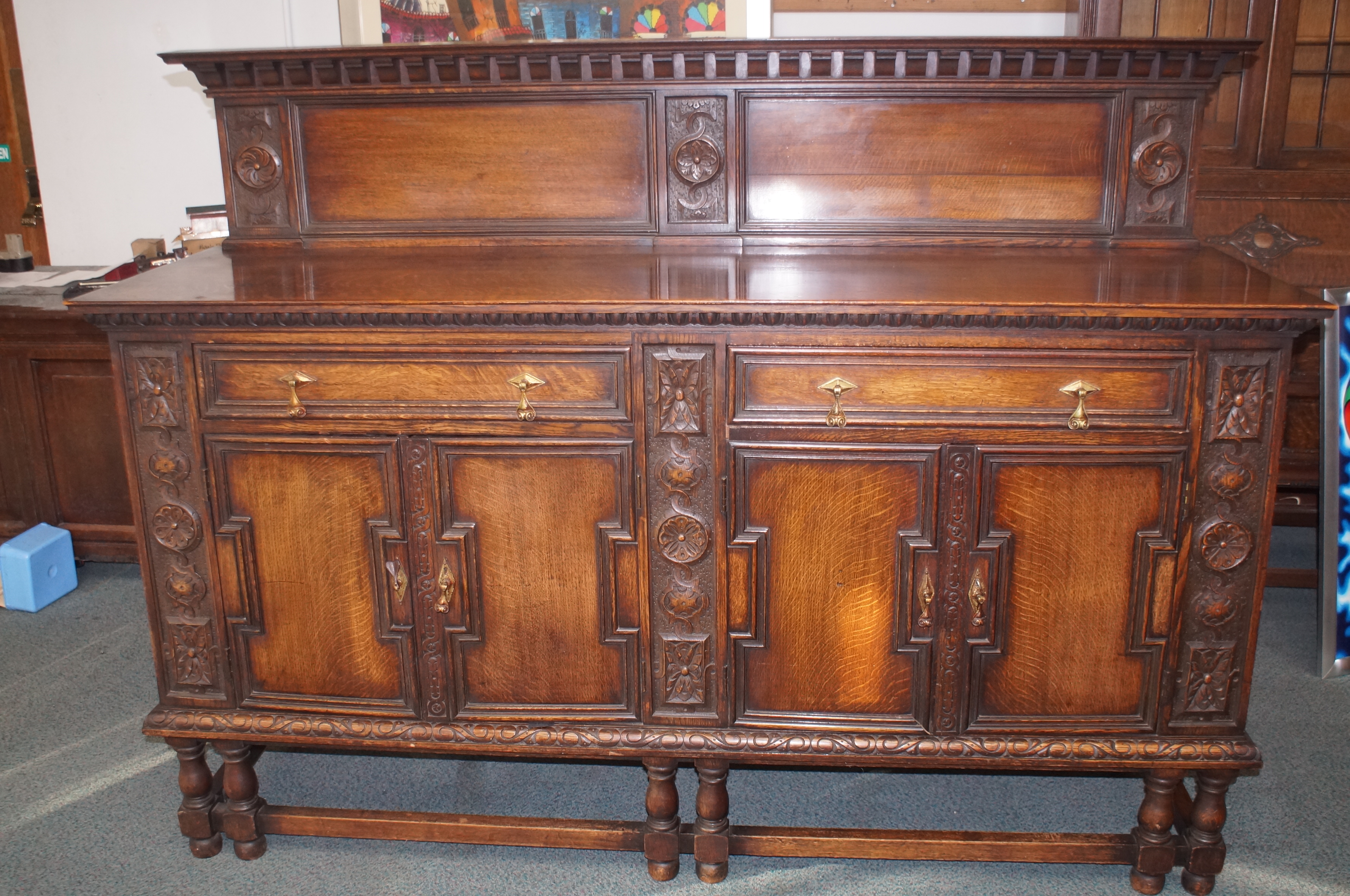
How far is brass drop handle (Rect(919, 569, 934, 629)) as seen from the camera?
187 cm

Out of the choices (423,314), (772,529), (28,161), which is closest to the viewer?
(423,314)

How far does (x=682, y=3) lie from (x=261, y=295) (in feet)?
6.84

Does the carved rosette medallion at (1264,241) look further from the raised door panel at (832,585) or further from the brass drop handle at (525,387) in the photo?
the brass drop handle at (525,387)

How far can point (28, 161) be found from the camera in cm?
413

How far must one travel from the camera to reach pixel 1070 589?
6.12 feet

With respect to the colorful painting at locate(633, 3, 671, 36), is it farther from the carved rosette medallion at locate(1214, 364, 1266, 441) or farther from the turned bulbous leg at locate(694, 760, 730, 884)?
the turned bulbous leg at locate(694, 760, 730, 884)

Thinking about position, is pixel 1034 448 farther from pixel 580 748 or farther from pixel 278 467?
pixel 278 467

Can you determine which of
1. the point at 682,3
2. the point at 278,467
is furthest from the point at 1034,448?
the point at 682,3

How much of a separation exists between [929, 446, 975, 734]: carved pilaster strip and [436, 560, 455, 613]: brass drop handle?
89 centimetres

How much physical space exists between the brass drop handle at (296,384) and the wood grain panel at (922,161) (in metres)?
0.99

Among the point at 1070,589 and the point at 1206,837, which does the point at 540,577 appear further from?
the point at 1206,837

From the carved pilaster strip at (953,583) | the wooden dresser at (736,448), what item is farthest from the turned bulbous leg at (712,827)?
the carved pilaster strip at (953,583)

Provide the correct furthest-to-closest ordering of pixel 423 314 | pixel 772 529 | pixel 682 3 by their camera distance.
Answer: pixel 682 3, pixel 772 529, pixel 423 314

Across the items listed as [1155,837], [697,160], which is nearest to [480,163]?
[697,160]
